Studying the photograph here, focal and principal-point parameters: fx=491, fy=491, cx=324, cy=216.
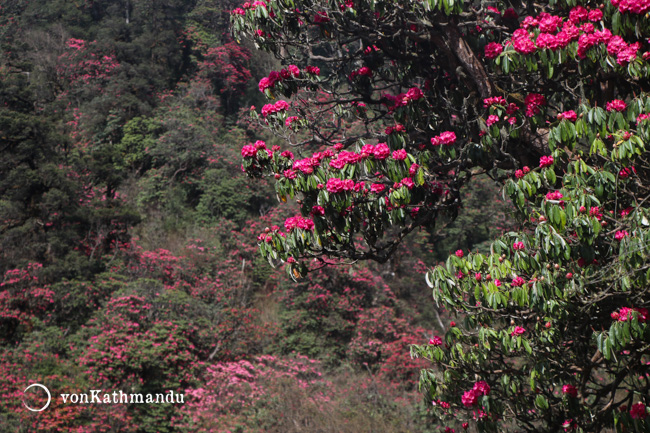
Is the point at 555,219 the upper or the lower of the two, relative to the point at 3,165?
upper

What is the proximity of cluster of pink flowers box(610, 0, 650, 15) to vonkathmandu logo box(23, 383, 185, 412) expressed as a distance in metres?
8.76

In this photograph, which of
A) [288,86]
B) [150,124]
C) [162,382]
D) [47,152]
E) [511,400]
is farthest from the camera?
[150,124]

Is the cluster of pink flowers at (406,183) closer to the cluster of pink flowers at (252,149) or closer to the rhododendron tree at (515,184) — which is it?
the rhododendron tree at (515,184)

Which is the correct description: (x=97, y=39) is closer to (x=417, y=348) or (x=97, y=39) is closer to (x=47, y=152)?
(x=47, y=152)

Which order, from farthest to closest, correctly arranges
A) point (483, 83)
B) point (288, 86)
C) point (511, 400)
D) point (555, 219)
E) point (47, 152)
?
1. point (47, 152)
2. point (288, 86)
3. point (483, 83)
4. point (511, 400)
5. point (555, 219)

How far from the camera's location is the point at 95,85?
62.1 feet

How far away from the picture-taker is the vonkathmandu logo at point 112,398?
8.10 m

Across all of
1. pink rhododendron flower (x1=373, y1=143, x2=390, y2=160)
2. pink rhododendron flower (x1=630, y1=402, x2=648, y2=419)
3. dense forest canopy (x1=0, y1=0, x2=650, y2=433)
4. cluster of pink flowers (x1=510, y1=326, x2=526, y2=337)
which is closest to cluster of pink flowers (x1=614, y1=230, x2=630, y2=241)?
dense forest canopy (x1=0, y1=0, x2=650, y2=433)

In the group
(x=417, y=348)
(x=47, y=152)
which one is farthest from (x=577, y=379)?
(x=47, y=152)

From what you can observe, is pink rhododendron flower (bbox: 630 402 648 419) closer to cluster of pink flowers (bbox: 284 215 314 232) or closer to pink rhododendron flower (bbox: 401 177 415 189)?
pink rhododendron flower (bbox: 401 177 415 189)

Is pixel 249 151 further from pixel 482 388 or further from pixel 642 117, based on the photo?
pixel 642 117

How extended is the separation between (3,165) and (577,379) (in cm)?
1226

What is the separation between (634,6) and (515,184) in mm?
1281

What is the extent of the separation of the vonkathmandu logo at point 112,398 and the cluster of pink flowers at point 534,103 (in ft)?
26.1
